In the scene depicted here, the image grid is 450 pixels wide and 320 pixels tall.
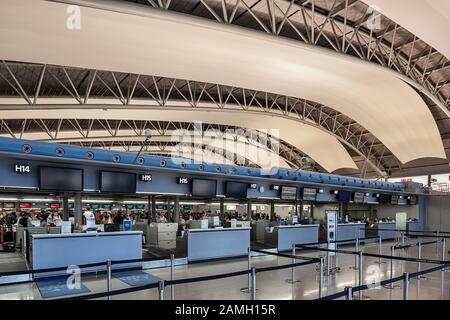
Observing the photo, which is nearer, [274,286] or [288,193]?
[274,286]

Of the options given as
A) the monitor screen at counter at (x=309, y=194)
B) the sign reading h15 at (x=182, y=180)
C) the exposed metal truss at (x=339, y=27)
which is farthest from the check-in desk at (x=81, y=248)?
the monitor screen at counter at (x=309, y=194)

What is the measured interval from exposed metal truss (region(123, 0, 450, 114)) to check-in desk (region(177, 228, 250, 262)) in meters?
7.23

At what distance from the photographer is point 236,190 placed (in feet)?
45.9

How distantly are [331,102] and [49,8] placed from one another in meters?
17.2

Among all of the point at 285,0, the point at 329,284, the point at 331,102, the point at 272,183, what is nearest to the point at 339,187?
the point at 272,183

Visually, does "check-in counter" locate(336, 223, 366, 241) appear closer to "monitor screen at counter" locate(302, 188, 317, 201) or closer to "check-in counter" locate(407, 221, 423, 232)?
"monitor screen at counter" locate(302, 188, 317, 201)

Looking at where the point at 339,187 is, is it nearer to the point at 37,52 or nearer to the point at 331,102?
the point at 331,102

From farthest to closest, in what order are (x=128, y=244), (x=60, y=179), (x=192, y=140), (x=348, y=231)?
(x=192, y=140) → (x=348, y=231) → (x=128, y=244) → (x=60, y=179)

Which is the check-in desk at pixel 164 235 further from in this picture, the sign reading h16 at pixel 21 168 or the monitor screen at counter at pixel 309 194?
the monitor screen at counter at pixel 309 194

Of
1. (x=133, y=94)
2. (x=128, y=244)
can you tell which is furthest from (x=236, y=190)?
(x=133, y=94)

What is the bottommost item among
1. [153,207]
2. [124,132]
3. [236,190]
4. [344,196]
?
[153,207]

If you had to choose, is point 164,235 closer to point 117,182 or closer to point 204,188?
point 204,188

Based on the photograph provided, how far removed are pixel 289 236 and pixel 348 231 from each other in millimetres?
4961

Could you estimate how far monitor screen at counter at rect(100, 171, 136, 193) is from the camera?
413 inches
